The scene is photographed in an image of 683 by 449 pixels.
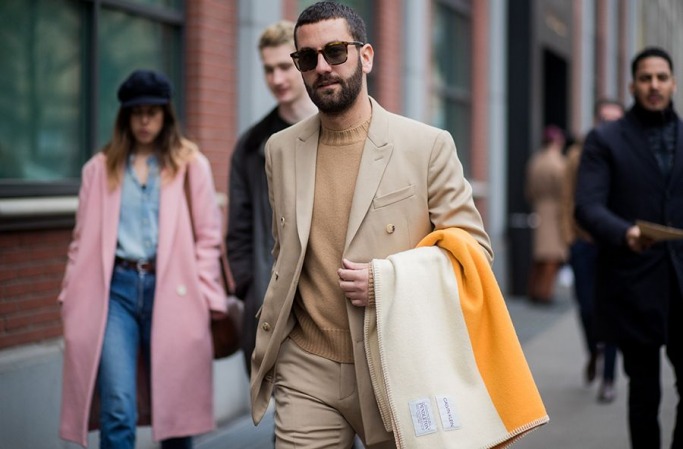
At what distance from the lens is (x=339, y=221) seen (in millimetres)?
3422

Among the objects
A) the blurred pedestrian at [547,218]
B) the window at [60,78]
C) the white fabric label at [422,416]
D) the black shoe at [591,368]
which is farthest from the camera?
the blurred pedestrian at [547,218]

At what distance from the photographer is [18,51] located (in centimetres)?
562

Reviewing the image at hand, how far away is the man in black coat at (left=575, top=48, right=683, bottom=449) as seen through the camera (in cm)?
513

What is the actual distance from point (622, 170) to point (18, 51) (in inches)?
122

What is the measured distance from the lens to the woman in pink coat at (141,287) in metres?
4.69

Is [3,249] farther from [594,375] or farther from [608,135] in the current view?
[594,375]

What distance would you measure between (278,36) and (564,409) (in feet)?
13.0

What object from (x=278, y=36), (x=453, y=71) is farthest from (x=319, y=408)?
(x=453, y=71)

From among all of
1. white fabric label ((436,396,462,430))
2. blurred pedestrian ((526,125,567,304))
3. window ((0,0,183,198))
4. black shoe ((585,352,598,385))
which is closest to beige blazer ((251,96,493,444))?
white fabric label ((436,396,462,430))

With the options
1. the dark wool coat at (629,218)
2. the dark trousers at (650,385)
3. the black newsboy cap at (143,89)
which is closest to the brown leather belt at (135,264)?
the black newsboy cap at (143,89)

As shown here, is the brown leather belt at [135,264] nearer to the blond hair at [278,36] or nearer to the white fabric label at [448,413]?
the blond hair at [278,36]

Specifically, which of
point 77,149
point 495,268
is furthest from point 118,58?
point 495,268

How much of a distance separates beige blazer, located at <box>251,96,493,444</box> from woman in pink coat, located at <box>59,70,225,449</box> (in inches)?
52.6

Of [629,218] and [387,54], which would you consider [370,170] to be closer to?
[629,218]
